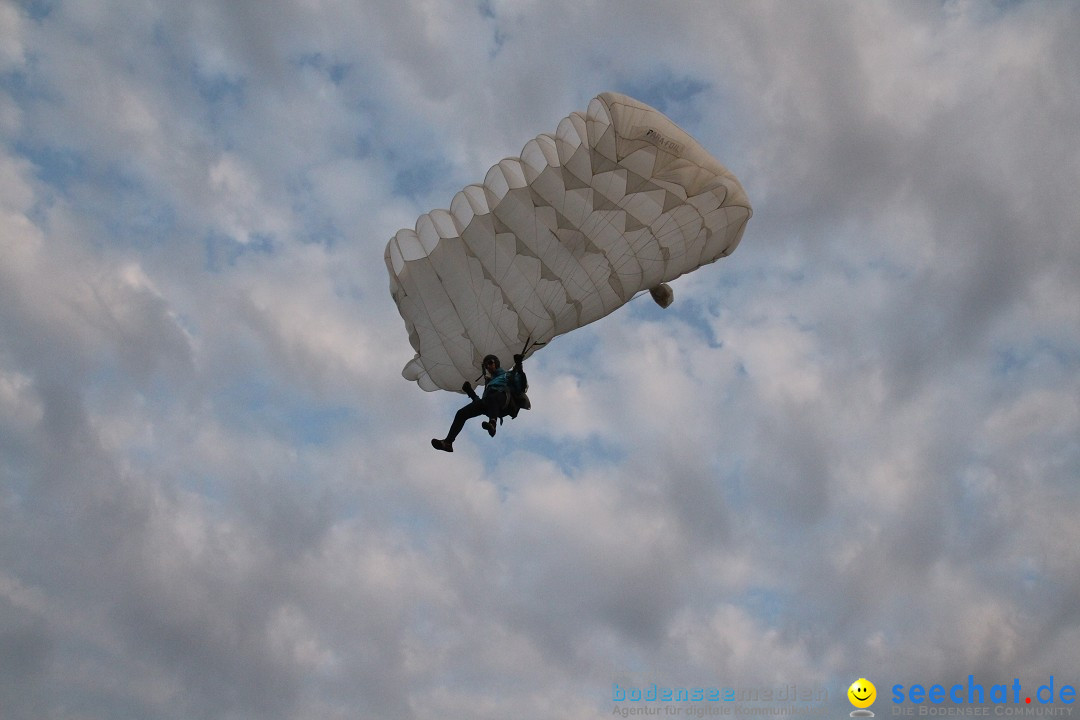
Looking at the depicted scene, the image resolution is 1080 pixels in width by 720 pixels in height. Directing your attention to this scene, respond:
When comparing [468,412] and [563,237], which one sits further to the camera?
[563,237]

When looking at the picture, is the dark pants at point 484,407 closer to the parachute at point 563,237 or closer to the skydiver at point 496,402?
the skydiver at point 496,402

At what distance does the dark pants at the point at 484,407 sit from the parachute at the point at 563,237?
1.71 metres

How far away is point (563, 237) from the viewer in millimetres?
19312

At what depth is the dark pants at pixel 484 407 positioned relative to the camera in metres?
18.3

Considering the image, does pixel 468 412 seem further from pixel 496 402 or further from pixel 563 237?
pixel 563 237

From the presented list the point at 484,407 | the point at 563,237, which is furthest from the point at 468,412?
the point at 563,237

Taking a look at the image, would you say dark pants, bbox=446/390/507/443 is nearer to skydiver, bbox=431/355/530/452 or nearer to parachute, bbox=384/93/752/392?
skydiver, bbox=431/355/530/452

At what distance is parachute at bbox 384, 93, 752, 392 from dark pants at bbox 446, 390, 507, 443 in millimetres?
1710

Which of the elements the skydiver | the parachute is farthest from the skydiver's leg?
the parachute

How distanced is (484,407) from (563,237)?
3.61 meters

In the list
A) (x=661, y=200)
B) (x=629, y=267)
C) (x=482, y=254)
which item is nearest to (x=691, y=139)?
(x=661, y=200)

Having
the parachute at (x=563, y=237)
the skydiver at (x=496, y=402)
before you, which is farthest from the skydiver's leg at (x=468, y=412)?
the parachute at (x=563, y=237)

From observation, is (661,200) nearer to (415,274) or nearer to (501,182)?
(501,182)

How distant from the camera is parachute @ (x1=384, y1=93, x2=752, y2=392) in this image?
60.8ft
